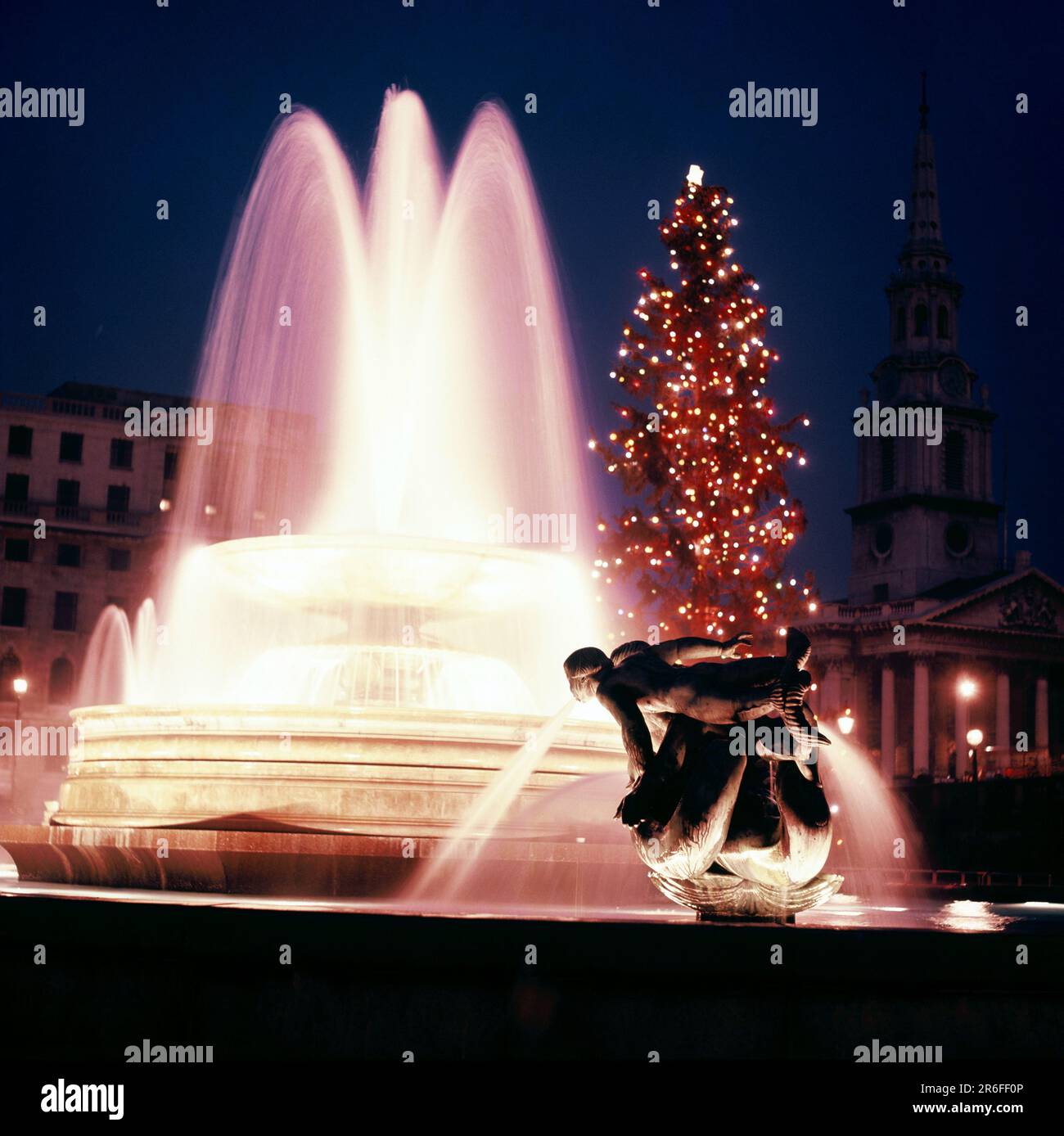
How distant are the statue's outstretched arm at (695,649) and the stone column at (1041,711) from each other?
9064 cm

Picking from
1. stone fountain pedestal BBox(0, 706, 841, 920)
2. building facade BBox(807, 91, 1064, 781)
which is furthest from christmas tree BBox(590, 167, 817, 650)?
building facade BBox(807, 91, 1064, 781)

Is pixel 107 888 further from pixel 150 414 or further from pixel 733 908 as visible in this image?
pixel 150 414

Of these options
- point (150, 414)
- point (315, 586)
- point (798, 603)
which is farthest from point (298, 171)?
point (150, 414)

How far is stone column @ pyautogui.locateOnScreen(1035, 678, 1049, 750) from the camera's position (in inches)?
3706

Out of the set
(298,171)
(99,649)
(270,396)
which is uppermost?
(298,171)

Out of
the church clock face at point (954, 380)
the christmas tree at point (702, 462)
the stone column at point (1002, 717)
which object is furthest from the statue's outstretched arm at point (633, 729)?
the church clock face at point (954, 380)

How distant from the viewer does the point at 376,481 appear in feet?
58.5

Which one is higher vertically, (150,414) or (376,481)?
(150,414)

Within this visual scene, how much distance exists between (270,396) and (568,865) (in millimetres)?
16887

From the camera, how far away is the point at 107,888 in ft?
36.3

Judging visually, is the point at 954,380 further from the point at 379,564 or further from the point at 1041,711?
the point at 379,564
